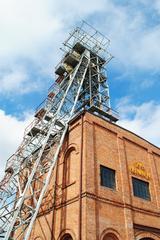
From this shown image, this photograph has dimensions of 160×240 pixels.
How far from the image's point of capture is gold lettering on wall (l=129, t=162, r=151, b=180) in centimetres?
1634

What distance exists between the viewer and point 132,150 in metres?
17.3

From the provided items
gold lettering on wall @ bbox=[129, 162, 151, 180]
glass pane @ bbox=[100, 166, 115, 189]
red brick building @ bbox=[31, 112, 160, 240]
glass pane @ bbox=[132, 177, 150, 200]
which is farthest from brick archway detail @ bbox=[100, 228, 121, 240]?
gold lettering on wall @ bbox=[129, 162, 151, 180]

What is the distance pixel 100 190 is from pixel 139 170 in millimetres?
4355

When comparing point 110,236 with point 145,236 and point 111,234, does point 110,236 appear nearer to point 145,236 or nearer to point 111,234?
point 111,234

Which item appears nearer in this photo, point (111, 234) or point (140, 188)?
point (111, 234)

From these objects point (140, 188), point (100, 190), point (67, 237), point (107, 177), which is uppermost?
point (140, 188)

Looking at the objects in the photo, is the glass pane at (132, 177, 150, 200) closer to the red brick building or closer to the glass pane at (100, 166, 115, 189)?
the red brick building

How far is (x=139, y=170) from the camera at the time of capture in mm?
16812

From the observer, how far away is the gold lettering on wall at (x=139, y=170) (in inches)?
643

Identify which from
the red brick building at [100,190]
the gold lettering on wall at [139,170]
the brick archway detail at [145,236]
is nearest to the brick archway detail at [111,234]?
the red brick building at [100,190]

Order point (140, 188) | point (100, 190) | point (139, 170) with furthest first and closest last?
point (139, 170)
point (140, 188)
point (100, 190)

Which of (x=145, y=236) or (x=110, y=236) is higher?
(x=145, y=236)

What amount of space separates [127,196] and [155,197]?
310 cm

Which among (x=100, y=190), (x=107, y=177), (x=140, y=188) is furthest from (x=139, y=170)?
(x=100, y=190)
